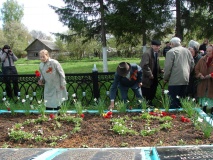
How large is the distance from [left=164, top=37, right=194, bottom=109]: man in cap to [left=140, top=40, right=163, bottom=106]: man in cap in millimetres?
328

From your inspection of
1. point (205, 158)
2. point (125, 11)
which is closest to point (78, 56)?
point (125, 11)

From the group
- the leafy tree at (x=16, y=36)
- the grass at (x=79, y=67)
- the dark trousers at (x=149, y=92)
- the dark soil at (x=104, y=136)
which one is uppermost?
the leafy tree at (x=16, y=36)

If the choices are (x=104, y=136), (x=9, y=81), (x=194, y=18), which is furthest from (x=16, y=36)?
(x=104, y=136)

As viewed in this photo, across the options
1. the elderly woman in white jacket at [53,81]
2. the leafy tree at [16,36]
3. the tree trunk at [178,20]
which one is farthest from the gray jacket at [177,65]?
the leafy tree at [16,36]

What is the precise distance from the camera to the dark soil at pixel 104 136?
9.18ft

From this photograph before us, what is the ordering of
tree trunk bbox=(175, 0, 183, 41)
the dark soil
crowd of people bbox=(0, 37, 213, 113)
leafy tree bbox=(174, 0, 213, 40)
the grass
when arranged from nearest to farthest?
1. the dark soil
2. crowd of people bbox=(0, 37, 213, 113)
3. leafy tree bbox=(174, 0, 213, 40)
4. tree trunk bbox=(175, 0, 183, 41)
5. the grass

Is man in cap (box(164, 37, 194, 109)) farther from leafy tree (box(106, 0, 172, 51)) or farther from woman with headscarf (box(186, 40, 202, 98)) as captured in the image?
leafy tree (box(106, 0, 172, 51))

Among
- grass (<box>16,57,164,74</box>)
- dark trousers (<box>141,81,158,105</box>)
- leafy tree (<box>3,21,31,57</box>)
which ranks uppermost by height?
leafy tree (<box>3,21,31,57</box>)

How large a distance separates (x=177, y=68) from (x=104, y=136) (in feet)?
6.75

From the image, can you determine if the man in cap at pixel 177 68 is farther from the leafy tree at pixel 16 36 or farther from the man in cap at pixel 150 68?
the leafy tree at pixel 16 36

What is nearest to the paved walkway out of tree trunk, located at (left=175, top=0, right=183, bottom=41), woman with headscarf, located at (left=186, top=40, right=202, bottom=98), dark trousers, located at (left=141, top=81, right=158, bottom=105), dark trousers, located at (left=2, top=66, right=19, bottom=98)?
dark trousers, located at (left=141, top=81, right=158, bottom=105)

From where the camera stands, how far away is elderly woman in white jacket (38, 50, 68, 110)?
455cm

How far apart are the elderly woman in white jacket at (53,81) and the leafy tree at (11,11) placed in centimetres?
5639

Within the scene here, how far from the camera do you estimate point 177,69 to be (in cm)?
443
